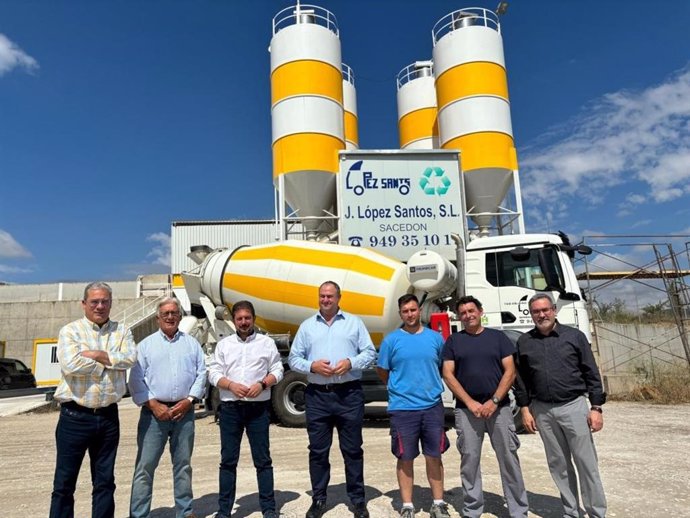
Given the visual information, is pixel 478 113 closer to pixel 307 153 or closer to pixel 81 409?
pixel 307 153

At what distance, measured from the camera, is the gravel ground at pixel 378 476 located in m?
4.64

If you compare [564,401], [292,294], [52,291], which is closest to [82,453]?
[564,401]

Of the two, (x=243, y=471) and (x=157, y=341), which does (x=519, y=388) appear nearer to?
(x=157, y=341)

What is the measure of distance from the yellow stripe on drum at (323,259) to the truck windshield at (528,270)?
2.02 metres

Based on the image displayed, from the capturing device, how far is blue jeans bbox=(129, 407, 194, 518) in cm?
404

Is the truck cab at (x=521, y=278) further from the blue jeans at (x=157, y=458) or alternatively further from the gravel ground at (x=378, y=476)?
the blue jeans at (x=157, y=458)

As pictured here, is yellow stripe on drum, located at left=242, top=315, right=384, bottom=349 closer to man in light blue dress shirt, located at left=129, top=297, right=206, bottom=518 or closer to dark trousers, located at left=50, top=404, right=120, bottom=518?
man in light blue dress shirt, located at left=129, top=297, right=206, bottom=518

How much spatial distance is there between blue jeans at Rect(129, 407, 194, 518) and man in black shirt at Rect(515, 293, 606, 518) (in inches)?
114

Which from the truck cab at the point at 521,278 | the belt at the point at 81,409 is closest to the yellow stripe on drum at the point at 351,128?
the truck cab at the point at 521,278

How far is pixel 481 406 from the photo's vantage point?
4.14m

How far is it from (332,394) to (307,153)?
9664mm

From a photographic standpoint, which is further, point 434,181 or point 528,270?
point 434,181

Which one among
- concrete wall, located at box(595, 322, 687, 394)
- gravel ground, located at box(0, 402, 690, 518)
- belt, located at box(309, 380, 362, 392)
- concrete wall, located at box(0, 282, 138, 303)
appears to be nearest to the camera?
belt, located at box(309, 380, 362, 392)

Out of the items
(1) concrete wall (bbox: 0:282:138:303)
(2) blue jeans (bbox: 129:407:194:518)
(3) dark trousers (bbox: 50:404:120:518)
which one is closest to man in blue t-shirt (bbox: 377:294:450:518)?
(2) blue jeans (bbox: 129:407:194:518)
